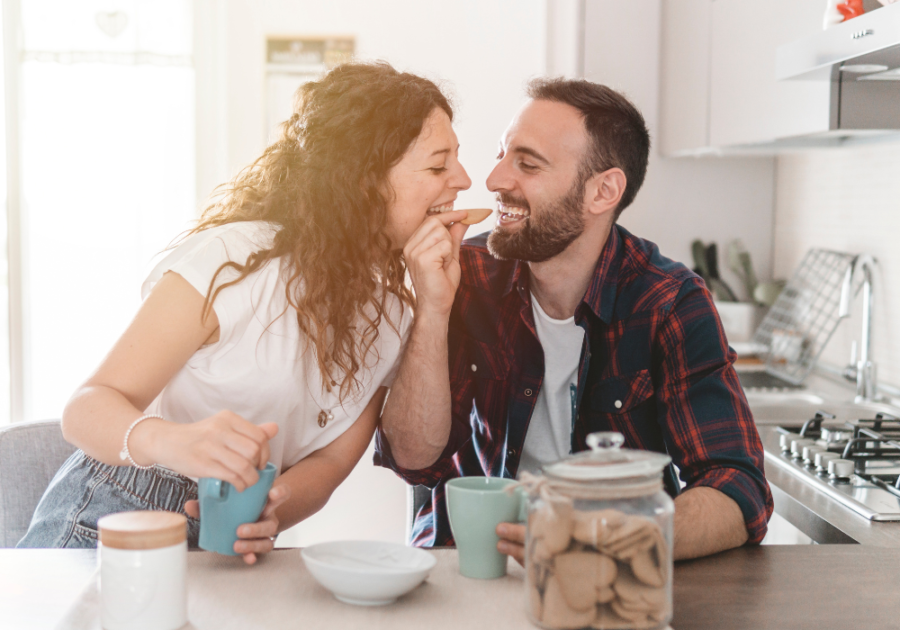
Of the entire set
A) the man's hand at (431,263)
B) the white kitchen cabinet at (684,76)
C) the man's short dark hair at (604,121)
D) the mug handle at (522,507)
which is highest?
the white kitchen cabinet at (684,76)

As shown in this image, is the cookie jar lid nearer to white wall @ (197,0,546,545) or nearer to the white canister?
the white canister

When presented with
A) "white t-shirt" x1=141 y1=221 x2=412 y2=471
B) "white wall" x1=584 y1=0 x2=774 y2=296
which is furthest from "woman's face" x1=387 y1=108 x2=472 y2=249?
"white wall" x1=584 y1=0 x2=774 y2=296

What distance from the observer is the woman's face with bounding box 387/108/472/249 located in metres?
1.36

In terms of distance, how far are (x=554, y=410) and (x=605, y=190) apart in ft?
1.56

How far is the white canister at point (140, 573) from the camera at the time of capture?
759 millimetres

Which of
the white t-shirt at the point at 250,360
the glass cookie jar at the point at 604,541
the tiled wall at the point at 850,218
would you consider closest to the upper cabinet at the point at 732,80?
the tiled wall at the point at 850,218

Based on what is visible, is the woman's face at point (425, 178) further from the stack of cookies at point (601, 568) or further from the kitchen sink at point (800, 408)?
the kitchen sink at point (800, 408)

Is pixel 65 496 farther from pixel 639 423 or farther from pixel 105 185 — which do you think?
pixel 105 185

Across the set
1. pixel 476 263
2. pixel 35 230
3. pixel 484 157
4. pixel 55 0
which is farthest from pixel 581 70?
pixel 35 230

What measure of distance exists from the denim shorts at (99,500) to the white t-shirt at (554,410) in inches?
24.6

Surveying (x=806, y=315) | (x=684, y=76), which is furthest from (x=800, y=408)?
(x=684, y=76)

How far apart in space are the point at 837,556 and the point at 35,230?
2.90 m

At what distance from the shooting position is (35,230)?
306 cm

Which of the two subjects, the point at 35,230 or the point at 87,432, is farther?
the point at 35,230
